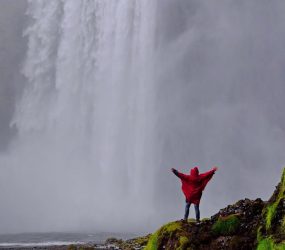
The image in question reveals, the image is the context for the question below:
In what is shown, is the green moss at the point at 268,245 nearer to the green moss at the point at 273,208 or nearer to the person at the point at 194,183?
the green moss at the point at 273,208

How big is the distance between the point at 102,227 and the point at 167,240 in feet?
124

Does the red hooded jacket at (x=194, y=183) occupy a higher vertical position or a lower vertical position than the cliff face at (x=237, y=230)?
higher

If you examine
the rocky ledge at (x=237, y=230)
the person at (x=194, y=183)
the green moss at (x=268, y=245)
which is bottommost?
the green moss at (x=268, y=245)

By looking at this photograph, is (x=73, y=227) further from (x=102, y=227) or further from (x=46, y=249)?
(x=46, y=249)

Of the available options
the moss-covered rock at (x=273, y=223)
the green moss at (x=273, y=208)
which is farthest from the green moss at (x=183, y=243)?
the green moss at (x=273, y=208)

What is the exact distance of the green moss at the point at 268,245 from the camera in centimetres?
745

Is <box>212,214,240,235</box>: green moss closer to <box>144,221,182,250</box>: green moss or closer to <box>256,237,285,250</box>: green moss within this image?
<box>144,221,182,250</box>: green moss

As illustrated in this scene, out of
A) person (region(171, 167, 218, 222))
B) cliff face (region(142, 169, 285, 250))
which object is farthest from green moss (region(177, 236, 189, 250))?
person (region(171, 167, 218, 222))

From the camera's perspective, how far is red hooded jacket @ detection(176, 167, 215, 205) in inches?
538

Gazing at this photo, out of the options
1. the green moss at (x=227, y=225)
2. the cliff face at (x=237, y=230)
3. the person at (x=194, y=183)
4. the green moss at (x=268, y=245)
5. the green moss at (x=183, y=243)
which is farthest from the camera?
the person at (x=194, y=183)

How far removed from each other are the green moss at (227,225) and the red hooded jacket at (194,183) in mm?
3606

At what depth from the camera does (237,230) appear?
31.9 feet

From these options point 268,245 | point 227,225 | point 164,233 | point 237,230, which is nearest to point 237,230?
point 237,230

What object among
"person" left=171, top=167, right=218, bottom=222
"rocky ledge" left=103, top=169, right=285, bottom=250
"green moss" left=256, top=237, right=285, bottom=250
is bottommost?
"green moss" left=256, top=237, right=285, bottom=250
